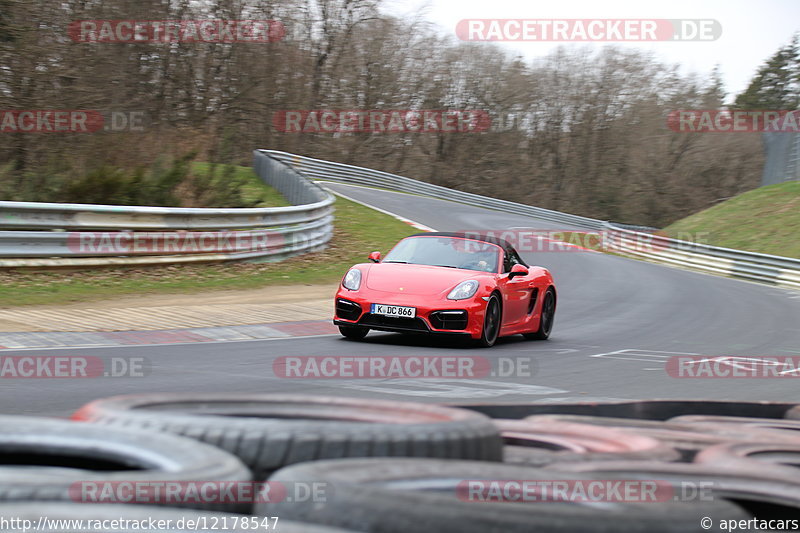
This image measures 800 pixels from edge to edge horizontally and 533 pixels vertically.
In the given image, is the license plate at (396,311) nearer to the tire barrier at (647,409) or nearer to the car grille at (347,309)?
the car grille at (347,309)

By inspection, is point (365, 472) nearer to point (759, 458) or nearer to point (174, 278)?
point (759, 458)

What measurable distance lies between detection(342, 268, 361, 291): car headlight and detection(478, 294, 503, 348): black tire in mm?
1563

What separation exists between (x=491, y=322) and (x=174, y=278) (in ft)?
23.3

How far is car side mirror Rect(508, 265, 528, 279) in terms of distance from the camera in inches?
445

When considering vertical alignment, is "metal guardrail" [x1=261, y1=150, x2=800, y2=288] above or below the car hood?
below

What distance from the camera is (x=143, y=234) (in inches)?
629

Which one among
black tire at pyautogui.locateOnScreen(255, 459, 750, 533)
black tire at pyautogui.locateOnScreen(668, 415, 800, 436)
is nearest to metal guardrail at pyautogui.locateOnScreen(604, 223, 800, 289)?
black tire at pyautogui.locateOnScreen(668, 415, 800, 436)

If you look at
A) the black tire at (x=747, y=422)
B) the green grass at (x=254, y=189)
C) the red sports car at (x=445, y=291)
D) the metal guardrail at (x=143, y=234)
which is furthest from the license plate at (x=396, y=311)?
the green grass at (x=254, y=189)

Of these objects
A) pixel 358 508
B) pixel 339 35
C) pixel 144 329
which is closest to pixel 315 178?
pixel 339 35

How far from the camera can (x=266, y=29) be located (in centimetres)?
4706

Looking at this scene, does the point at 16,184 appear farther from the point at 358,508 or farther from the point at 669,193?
the point at 669,193

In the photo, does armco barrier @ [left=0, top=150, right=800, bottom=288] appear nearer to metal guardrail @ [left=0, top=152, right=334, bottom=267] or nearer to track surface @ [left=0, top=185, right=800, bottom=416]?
metal guardrail @ [left=0, top=152, right=334, bottom=267]

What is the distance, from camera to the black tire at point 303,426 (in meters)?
2.94

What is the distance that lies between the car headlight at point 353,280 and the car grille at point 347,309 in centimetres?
18
